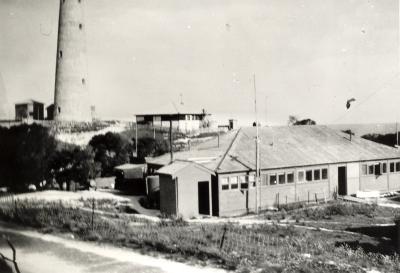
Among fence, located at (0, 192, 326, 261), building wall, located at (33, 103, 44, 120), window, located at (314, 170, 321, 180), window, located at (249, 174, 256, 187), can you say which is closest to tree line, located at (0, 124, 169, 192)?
fence, located at (0, 192, 326, 261)

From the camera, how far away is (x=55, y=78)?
4397 centimetres

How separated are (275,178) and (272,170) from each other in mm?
615

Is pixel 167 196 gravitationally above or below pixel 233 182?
below

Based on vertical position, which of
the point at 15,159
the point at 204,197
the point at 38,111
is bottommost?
the point at 204,197

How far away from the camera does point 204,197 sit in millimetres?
26500

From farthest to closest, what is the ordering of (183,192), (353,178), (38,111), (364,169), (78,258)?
(38,111), (364,169), (353,178), (183,192), (78,258)

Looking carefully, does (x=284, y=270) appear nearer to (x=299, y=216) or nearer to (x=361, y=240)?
(x=361, y=240)

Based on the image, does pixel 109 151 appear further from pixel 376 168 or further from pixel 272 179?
pixel 376 168

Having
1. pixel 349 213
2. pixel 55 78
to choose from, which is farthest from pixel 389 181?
pixel 55 78

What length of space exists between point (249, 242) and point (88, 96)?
3289cm

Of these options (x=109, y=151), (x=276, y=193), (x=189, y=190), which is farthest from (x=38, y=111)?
(x=276, y=193)

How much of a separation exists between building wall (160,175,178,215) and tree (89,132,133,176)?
13353 millimetres

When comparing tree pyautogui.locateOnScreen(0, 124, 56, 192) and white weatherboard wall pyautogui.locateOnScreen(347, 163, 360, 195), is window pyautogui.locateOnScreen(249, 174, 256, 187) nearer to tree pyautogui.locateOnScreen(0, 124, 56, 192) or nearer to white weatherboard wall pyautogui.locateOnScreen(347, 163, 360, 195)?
white weatherboard wall pyautogui.locateOnScreen(347, 163, 360, 195)

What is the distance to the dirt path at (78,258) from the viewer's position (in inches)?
451
